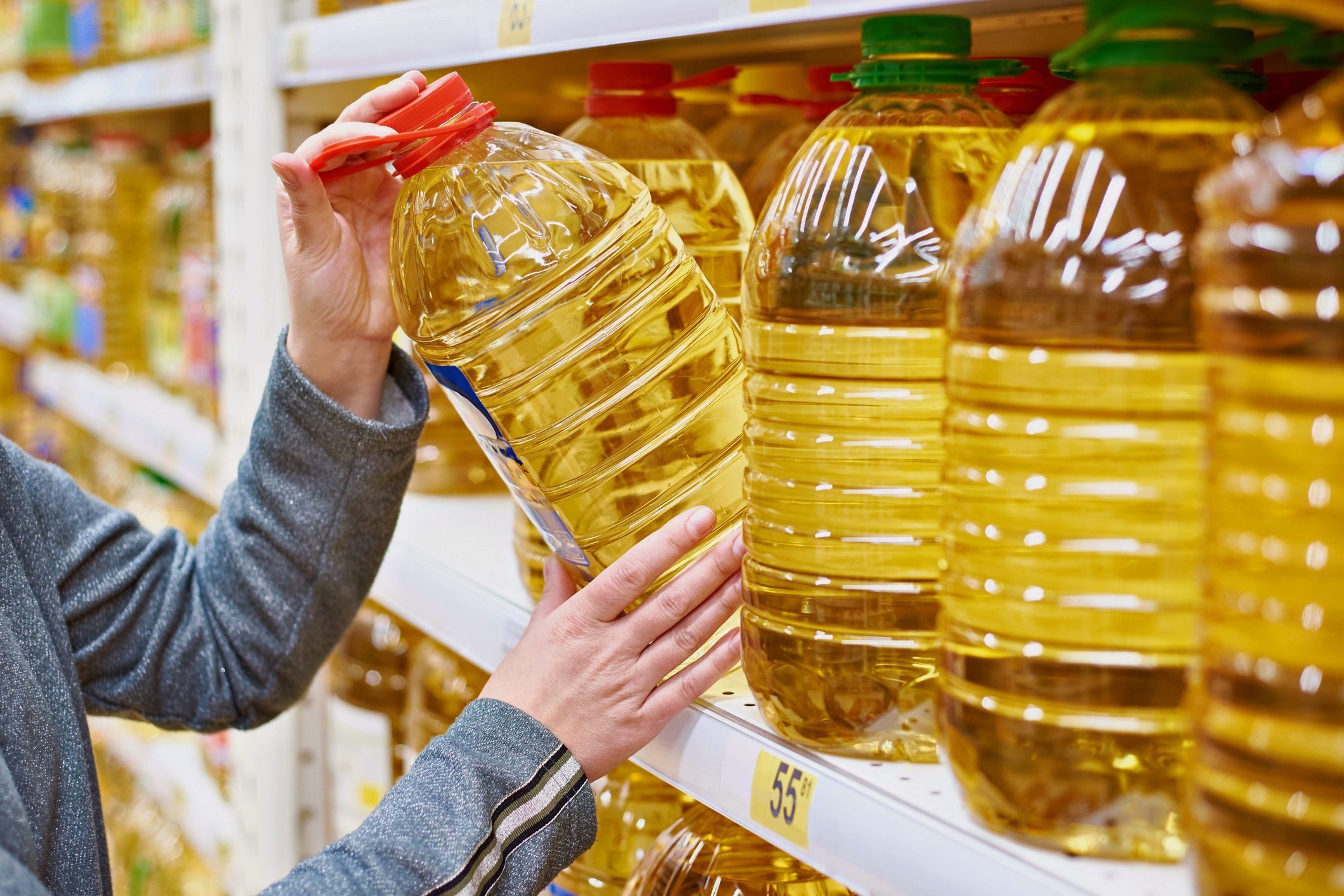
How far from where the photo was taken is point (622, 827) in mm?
1330

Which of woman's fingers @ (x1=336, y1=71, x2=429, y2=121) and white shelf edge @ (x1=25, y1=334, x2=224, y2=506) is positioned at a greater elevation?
woman's fingers @ (x1=336, y1=71, x2=429, y2=121)

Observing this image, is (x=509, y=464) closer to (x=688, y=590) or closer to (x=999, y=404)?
(x=688, y=590)

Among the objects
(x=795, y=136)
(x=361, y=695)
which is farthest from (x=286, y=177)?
(x=361, y=695)

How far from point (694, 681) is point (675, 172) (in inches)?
18.2

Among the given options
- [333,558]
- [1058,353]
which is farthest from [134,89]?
[1058,353]

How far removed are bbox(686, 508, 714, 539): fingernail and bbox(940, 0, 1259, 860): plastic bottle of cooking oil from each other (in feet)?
0.81

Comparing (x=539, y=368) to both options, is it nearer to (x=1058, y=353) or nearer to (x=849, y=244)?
(x=849, y=244)

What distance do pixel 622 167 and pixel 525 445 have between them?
0.25 metres

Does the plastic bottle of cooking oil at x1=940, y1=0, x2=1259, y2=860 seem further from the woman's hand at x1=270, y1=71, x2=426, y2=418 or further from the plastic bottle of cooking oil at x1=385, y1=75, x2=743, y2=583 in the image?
the woman's hand at x1=270, y1=71, x2=426, y2=418

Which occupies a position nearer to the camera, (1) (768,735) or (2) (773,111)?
(1) (768,735)

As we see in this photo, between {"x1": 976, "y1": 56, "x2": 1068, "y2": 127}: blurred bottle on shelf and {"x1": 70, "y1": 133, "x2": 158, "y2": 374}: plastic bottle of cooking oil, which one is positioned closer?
{"x1": 976, "y1": 56, "x2": 1068, "y2": 127}: blurred bottle on shelf

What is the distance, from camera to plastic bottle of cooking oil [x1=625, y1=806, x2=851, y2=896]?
1078 millimetres

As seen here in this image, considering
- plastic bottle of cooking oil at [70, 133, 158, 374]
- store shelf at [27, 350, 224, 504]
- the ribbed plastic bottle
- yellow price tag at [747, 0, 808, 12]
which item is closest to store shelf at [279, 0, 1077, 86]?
yellow price tag at [747, 0, 808, 12]

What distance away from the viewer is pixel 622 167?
1.04m
